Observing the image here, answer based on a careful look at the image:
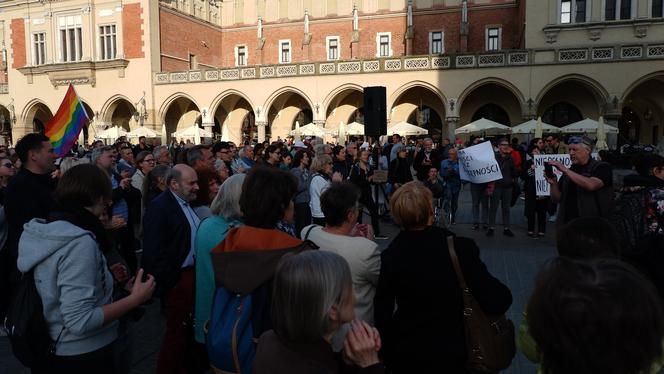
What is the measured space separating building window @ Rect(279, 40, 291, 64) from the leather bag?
1311 inches

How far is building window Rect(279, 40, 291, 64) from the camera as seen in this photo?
34.0 meters

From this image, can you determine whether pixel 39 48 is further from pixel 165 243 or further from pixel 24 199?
pixel 165 243

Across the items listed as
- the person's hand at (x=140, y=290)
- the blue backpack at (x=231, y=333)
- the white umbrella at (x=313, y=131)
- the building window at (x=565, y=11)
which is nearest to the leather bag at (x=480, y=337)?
the blue backpack at (x=231, y=333)

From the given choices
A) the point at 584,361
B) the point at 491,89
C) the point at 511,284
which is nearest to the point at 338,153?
the point at 511,284

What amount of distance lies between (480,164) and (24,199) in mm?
7187

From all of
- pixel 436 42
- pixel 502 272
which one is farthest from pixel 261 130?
pixel 502 272

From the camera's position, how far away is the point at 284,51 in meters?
34.2

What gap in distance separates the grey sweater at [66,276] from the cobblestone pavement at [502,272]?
189 centimetres

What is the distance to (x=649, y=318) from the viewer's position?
1.23m

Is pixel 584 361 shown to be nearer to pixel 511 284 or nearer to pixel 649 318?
pixel 649 318

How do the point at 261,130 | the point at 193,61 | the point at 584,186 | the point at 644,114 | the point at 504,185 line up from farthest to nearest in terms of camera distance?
the point at 193,61 < the point at 261,130 < the point at 644,114 < the point at 504,185 < the point at 584,186

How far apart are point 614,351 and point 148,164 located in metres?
6.49

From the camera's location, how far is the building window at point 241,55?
35344 mm

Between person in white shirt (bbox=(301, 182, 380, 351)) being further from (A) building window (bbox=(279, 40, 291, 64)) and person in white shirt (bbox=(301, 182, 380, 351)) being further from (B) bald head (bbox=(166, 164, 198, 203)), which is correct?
(A) building window (bbox=(279, 40, 291, 64))
